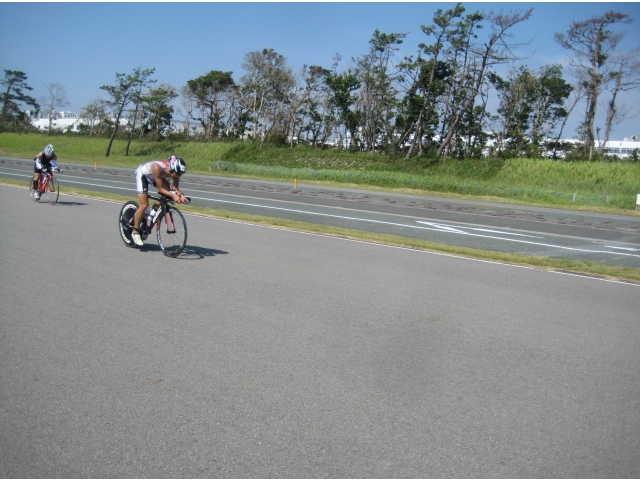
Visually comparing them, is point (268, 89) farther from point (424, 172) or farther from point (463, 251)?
point (463, 251)

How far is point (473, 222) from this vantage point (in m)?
21.0

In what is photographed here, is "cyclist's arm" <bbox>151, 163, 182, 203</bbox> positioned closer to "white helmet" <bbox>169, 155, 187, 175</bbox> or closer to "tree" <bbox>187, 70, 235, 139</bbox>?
"white helmet" <bbox>169, 155, 187, 175</bbox>

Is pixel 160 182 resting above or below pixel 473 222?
above

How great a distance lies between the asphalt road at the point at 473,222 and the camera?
49.1 ft

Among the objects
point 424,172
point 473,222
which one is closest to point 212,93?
point 424,172

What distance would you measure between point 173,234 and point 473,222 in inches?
531

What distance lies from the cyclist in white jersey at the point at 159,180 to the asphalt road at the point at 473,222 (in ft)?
24.5

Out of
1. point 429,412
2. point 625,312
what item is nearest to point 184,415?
point 429,412

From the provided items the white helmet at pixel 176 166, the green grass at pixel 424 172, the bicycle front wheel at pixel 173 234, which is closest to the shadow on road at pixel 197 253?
the bicycle front wheel at pixel 173 234

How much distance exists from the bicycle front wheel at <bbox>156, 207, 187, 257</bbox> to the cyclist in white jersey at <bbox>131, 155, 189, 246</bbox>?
1.19ft

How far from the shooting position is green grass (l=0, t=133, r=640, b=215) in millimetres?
35594

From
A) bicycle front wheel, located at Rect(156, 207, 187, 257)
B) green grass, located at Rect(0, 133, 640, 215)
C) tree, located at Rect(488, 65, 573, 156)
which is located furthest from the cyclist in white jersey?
tree, located at Rect(488, 65, 573, 156)

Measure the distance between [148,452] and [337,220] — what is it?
49.9ft

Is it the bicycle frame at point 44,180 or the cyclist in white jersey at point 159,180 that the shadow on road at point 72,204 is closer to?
the bicycle frame at point 44,180
